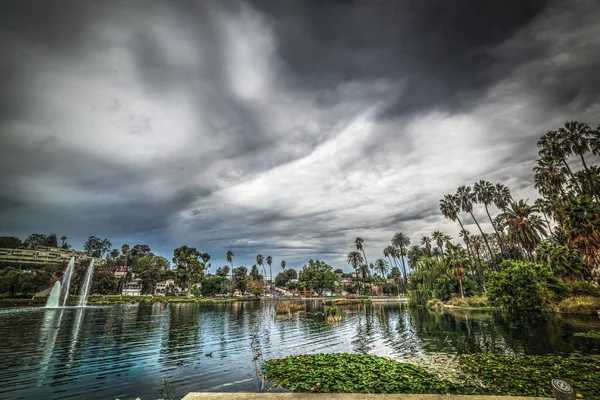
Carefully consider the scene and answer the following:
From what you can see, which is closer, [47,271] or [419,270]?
[419,270]

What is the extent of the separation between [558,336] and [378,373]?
22.2 meters

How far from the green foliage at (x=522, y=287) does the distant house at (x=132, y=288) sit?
13411 centimetres

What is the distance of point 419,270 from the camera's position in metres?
75.2

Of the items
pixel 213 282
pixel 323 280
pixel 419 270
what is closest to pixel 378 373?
pixel 419 270

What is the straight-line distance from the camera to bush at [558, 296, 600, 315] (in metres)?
38.4

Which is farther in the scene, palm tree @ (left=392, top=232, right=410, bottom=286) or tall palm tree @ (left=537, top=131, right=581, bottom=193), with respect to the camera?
palm tree @ (left=392, top=232, right=410, bottom=286)

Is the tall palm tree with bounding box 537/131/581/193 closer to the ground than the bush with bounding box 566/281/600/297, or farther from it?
farther from it

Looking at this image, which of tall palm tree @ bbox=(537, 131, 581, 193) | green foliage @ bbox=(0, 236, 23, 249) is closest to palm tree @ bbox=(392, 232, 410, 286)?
tall palm tree @ bbox=(537, 131, 581, 193)

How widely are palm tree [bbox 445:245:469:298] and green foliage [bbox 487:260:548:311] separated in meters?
19.9

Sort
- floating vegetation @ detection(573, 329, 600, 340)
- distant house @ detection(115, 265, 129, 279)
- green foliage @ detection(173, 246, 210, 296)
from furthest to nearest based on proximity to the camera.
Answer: distant house @ detection(115, 265, 129, 279), green foliage @ detection(173, 246, 210, 296), floating vegetation @ detection(573, 329, 600, 340)

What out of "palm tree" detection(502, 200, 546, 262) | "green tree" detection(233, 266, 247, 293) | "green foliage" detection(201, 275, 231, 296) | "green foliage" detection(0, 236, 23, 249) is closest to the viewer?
"palm tree" detection(502, 200, 546, 262)

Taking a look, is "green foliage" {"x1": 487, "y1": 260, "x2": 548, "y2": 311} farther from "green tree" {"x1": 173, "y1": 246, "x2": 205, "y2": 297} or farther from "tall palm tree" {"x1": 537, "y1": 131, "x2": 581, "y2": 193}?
"green tree" {"x1": 173, "y1": 246, "x2": 205, "y2": 297}

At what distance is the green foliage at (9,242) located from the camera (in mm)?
134875

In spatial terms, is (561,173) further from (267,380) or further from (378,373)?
(267,380)
